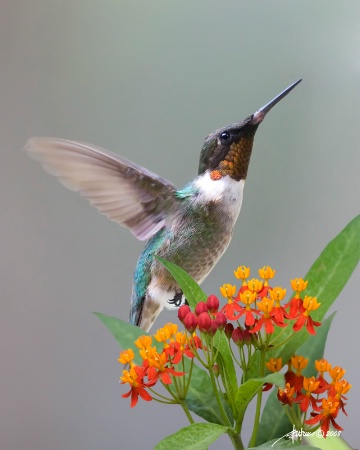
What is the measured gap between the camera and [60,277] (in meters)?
1.15

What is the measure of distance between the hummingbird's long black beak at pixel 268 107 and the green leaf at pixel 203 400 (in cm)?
55

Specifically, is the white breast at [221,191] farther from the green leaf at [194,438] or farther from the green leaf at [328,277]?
the green leaf at [194,438]

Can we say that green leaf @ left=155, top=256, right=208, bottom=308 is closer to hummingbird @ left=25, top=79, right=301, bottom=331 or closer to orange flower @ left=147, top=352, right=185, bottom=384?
orange flower @ left=147, top=352, right=185, bottom=384

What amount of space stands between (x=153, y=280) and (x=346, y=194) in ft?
1.51

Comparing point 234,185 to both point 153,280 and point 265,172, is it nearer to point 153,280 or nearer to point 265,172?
point 265,172

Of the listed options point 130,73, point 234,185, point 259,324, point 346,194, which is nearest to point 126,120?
point 130,73

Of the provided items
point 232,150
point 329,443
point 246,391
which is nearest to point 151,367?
point 246,391

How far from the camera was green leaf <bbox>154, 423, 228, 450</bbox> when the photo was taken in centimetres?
56

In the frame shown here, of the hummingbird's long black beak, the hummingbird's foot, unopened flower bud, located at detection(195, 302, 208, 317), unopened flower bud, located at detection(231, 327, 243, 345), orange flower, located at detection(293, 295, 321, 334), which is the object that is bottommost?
orange flower, located at detection(293, 295, 321, 334)

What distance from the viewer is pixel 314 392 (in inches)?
23.8

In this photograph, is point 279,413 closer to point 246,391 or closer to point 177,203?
point 246,391

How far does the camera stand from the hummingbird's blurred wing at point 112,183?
0.98 m


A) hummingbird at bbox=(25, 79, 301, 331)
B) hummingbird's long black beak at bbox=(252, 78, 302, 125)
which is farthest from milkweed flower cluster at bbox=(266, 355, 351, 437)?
hummingbird's long black beak at bbox=(252, 78, 302, 125)

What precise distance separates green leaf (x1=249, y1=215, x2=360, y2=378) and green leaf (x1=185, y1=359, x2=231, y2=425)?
6 centimetres
